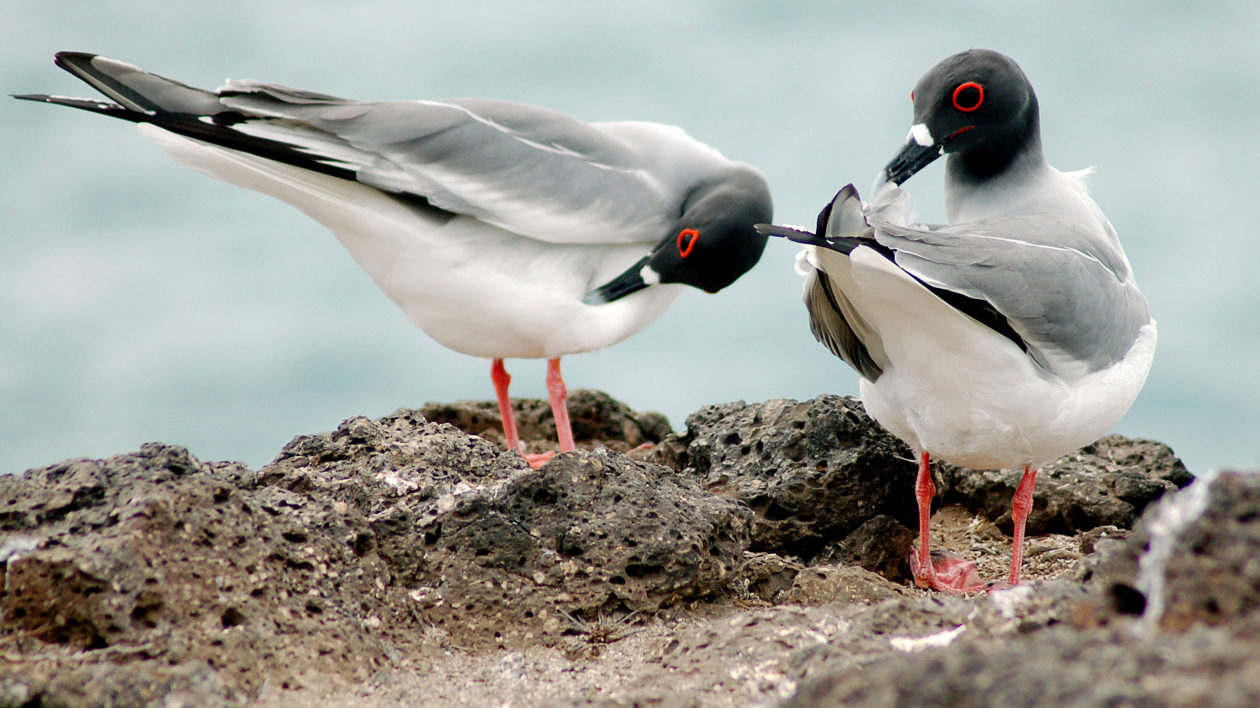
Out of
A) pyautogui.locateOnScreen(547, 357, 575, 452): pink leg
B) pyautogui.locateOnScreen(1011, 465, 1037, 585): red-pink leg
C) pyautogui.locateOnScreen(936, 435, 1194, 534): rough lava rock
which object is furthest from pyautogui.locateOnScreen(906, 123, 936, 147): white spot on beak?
pyautogui.locateOnScreen(547, 357, 575, 452): pink leg

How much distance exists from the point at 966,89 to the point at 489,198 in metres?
2.69

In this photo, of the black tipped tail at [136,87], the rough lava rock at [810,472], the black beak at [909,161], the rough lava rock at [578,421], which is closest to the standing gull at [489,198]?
the black tipped tail at [136,87]

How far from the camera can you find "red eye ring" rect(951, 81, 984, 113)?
5.38 metres

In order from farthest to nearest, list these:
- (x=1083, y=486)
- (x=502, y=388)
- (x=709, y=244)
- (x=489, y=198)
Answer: (x=502, y=388), (x=709, y=244), (x=489, y=198), (x=1083, y=486)

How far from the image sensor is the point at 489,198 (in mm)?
6367

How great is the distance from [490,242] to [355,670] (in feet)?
11.8

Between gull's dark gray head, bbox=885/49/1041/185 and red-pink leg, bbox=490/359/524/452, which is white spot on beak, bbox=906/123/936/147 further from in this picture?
red-pink leg, bbox=490/359/524/452

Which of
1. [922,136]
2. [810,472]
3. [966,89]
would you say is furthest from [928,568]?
[966,89]

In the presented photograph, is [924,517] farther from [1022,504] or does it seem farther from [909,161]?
[909,161]

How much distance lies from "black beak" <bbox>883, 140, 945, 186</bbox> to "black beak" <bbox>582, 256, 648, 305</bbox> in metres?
2.04

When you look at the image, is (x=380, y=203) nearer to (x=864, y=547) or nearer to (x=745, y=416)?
(x=745, y=416)

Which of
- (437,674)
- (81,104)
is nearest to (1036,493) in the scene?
(437,674)

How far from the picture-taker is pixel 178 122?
567cm

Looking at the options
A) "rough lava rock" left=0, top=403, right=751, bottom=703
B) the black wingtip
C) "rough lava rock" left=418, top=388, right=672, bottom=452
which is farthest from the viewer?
"rough lava rock" left=418, top=388, right=672, bottom=452
